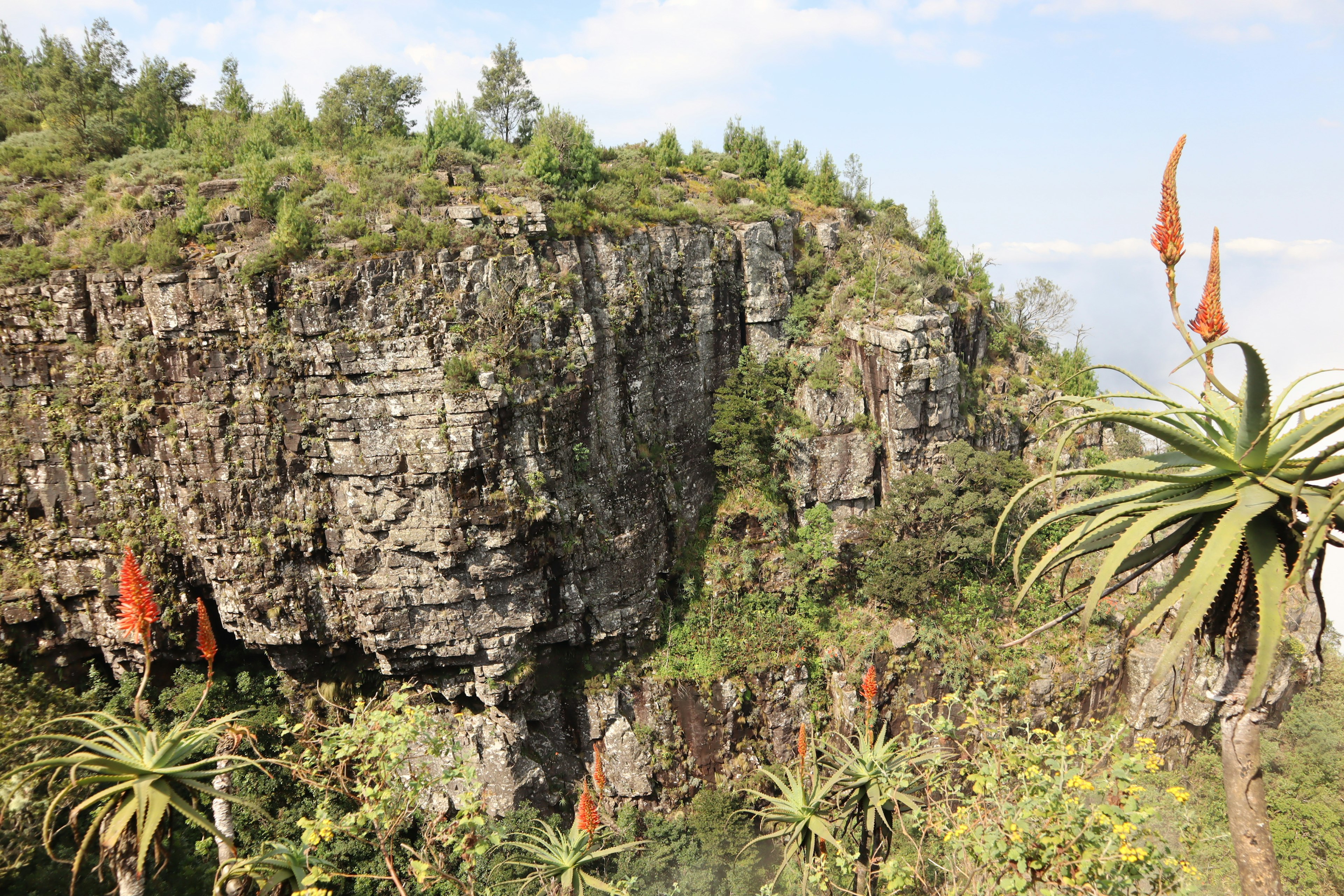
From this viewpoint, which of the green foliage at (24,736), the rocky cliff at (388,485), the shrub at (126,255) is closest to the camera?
the green foliage at (24,736)

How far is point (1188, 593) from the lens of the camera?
16.3ft

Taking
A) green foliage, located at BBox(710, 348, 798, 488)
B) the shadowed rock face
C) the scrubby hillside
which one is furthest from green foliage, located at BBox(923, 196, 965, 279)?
the shadowed rock face

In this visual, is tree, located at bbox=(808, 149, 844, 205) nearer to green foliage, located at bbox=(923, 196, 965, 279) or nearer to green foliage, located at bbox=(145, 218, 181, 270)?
green foliage, located at bbox=(923, 196, 965, 279)

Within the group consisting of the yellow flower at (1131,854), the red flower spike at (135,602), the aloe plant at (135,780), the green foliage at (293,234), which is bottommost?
the yellow flower at (1131,854)

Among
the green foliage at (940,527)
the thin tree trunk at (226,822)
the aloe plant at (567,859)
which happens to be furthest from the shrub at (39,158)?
the green foliage at (940,527)

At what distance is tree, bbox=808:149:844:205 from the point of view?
32094mm

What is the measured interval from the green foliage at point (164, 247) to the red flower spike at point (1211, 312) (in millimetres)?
22583

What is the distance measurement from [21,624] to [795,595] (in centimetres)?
2384

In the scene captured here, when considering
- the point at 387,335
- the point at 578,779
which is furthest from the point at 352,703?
the point at 387,335

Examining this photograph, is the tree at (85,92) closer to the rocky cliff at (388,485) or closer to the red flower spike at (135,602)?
the rocky cliff at (388,485)

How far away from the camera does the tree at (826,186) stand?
32094 millimetres

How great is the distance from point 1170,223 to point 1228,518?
7.41 ft

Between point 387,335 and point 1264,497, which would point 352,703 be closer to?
point 387,335

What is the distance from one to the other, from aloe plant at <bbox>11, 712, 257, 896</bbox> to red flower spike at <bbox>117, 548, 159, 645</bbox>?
100 centimetres
